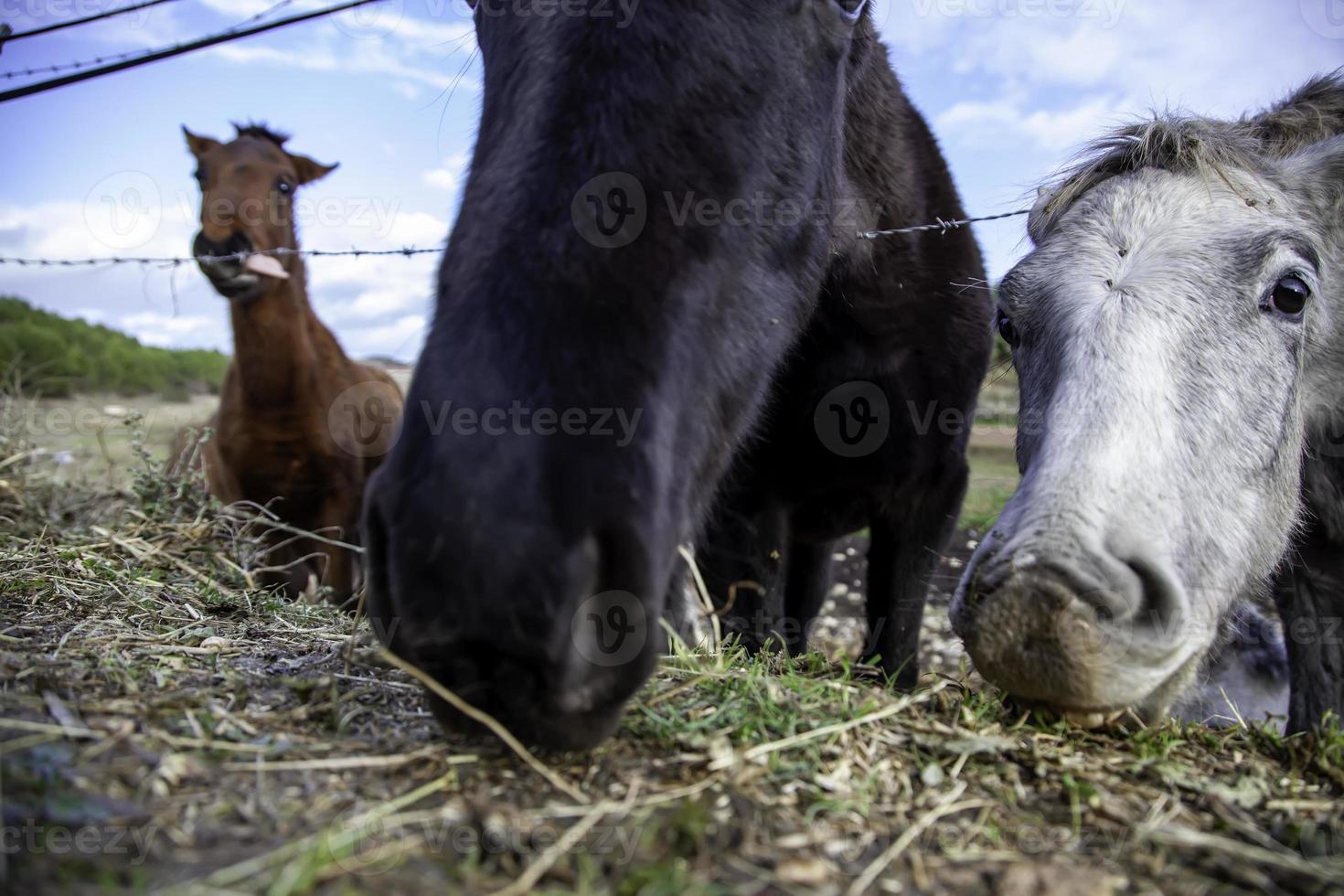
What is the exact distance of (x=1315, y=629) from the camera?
9.80 ft

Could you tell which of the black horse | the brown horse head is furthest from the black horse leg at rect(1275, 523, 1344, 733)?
the brown horse head

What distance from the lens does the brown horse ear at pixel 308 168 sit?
6344 millimetres

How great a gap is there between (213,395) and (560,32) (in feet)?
65.7

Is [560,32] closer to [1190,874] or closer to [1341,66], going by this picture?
[1190,874]

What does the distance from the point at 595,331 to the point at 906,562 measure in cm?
279

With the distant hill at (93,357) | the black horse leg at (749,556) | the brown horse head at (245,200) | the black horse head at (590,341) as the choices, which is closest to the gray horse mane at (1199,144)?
the black horse head at (590,341)

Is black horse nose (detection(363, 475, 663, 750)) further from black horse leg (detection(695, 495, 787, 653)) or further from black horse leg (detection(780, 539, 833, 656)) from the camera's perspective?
black horse leg (detection(780, 539, 833, 656))

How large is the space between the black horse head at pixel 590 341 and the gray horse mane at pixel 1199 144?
119 centimetres

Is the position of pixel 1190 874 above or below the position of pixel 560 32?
below

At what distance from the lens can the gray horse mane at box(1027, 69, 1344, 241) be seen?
8.64ft

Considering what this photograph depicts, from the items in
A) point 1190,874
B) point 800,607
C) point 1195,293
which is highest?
point 1195,293

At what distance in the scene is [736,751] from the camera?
156 cm

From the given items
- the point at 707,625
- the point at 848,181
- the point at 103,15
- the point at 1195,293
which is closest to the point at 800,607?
the point at 707,625

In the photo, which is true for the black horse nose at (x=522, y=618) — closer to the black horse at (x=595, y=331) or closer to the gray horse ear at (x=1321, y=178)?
the black horse at (x=595, y=331)
